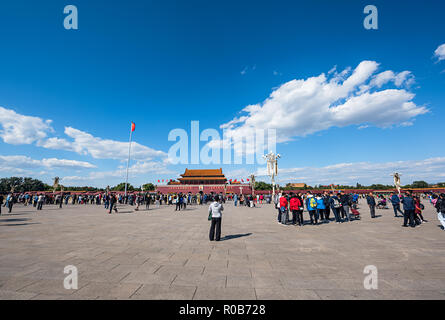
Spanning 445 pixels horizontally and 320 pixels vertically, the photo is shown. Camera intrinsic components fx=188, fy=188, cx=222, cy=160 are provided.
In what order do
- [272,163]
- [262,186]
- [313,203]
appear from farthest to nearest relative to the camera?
1. [262,186]
2. [272,163]
3. [313,203]

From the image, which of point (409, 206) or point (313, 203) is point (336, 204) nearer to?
point (313, 203)

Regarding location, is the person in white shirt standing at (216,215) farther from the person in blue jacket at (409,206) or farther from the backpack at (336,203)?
the person in blue jacket at (409,206)

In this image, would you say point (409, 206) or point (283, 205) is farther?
point (283, 205)

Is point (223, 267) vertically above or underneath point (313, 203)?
underneath

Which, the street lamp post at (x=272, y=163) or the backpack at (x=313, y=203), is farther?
the street lamp post at (x=272, y=163)

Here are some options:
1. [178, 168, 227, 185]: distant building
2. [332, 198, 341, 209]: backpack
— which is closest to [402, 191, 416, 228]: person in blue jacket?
[332, 198, 341, 209]: backpack

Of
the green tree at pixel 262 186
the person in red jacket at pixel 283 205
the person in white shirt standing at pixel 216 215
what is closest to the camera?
the person in white shirt standing at pixel 216 215

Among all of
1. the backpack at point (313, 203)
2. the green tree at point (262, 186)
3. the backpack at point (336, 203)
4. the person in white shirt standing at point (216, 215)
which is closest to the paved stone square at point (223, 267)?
the person in white shirt standing at point (216, 215)

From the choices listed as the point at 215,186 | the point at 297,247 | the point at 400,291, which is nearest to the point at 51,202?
the point at 215,186

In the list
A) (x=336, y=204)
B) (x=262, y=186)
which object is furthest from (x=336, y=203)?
(x=262, y=186)

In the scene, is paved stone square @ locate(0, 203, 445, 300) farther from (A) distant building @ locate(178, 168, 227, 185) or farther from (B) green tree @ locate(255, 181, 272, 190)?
(B) green tree @ locate(255, 181, 272, 190)

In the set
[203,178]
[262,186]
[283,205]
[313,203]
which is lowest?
[262,186]
